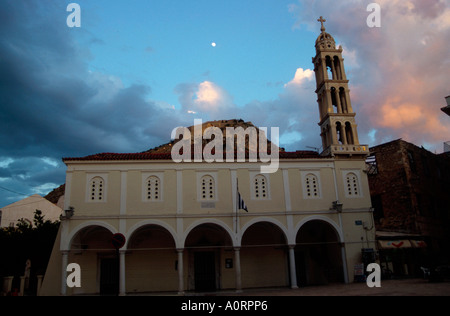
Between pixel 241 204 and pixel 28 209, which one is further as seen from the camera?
pixel 28 209

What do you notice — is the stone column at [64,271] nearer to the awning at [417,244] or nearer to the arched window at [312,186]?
the arched window at [312,186]

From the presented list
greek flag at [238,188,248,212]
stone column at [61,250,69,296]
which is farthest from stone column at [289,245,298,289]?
stone column at [61,250,69,296]

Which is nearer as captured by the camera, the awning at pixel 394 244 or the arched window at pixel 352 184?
the awning at pixel 394 244

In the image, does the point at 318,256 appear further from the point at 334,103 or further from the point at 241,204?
the point at 334,103

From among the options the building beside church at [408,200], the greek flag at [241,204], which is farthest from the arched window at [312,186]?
the building beside church at [408,200]

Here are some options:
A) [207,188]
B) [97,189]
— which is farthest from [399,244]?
[97,189]

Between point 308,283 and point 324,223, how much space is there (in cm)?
367

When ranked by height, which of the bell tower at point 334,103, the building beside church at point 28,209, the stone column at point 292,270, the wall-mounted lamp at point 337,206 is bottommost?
the stone column at point 292,270

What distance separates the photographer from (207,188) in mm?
19594

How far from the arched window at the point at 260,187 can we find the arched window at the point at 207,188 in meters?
2.32

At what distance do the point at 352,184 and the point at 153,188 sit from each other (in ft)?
37.1

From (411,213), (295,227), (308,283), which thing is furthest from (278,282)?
(411,213)

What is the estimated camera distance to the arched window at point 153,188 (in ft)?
63.1

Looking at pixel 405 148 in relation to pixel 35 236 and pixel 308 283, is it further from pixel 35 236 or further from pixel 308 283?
pixel 35 236
